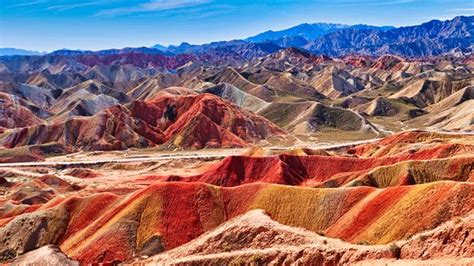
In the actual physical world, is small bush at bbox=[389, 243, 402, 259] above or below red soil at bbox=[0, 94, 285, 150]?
above

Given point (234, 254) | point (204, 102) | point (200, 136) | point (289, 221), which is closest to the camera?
point (234, 254)

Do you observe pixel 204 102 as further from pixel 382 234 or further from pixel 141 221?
pixel 382 234

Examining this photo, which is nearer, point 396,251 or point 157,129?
point 396,251

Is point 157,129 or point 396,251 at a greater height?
point 396,251

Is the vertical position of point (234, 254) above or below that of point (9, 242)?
above

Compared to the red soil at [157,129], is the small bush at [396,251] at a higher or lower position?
higher

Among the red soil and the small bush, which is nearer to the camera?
the small bush

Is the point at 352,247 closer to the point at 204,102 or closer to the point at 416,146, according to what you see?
the point at 416,146

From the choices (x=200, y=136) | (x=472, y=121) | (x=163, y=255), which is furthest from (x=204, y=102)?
(x=163, y=255)

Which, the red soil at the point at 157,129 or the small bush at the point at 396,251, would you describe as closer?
the small bush at the point at 396,251

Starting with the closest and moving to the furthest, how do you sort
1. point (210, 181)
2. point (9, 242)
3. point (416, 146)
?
1. point (9, 242)
2. point (210, 181)
3. point (416, 146)

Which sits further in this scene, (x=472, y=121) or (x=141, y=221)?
(x=472, y=121)
